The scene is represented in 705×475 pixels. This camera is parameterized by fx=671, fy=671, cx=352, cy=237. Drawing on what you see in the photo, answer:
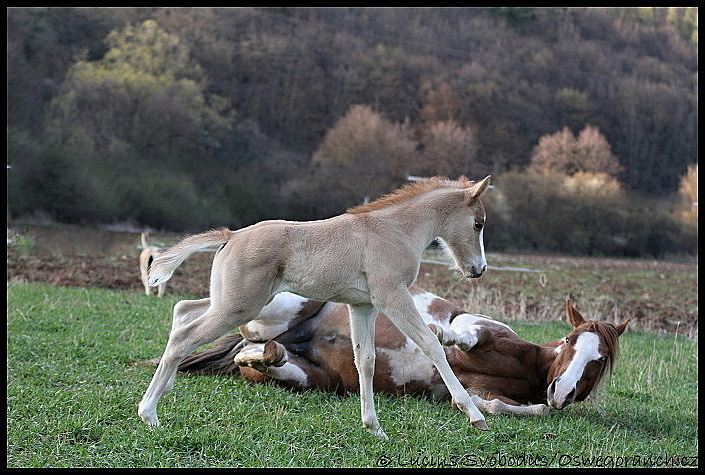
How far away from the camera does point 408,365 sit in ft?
17.8

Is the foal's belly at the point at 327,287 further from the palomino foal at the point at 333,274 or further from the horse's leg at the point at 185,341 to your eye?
the horse's leg at the point at 185,341

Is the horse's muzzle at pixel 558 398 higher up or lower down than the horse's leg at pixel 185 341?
lower down

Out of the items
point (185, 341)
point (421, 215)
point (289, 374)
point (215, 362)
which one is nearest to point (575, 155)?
point (215, 362)

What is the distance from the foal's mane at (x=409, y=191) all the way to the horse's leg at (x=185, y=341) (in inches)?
38.8

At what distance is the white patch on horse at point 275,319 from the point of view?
5676 mm

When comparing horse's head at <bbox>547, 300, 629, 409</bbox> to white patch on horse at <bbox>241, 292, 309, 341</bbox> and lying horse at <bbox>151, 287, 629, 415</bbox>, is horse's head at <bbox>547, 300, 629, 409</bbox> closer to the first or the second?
lying horse at <bbox>151, 287, 629, 415</bbox>

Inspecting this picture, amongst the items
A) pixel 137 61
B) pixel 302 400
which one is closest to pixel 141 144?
pixel 137 61

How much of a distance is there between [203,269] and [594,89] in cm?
2865

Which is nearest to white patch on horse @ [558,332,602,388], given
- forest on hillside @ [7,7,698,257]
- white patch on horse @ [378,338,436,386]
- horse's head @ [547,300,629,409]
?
horse's head @ [547,300,629,409]

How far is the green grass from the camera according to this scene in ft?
12.3

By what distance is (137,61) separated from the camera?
30156 millimetres

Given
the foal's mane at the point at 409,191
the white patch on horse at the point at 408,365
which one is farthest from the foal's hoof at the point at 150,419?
the white patch on horse at the point at 408,365

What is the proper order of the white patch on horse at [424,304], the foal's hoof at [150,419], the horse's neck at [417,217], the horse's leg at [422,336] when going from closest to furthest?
1. the horse's leg at [422,336]
2. the foal's hoof at [150,419]
3. the horse's neck at [417,217]
4. the white patch on horse at [424,304]

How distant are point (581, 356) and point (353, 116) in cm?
2810
